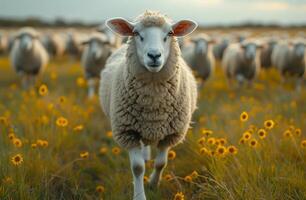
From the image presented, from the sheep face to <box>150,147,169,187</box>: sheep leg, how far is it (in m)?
0.92

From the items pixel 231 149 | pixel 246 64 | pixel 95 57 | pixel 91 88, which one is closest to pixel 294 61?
pixel 246 64

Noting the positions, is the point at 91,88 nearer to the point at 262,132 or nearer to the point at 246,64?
the point at 246,64

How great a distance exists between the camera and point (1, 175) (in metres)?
3.39

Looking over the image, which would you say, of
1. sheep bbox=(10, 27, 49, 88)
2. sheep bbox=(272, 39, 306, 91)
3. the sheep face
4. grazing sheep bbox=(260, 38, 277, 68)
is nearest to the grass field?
the sheep face

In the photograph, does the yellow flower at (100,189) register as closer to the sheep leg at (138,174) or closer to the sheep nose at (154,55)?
the sheep leg at (138,174)

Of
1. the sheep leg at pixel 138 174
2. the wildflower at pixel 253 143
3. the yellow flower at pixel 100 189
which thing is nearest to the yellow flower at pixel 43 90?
the yellow flower at pixel 100 189

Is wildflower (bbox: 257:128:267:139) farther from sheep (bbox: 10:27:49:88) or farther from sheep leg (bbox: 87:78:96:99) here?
sheep (bbox: 10:27:49:88)

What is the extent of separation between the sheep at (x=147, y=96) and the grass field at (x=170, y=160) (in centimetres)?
31

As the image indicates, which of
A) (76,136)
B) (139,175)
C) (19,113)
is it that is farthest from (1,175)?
(19,113)

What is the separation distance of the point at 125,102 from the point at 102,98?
3.46ft

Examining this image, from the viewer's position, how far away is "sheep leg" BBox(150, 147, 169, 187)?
3.75 m

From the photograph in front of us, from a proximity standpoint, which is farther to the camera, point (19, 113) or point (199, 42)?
point (199, 42)

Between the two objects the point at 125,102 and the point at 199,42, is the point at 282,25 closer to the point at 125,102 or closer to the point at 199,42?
the point at 199,42

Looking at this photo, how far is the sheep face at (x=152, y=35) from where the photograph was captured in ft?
10.0
